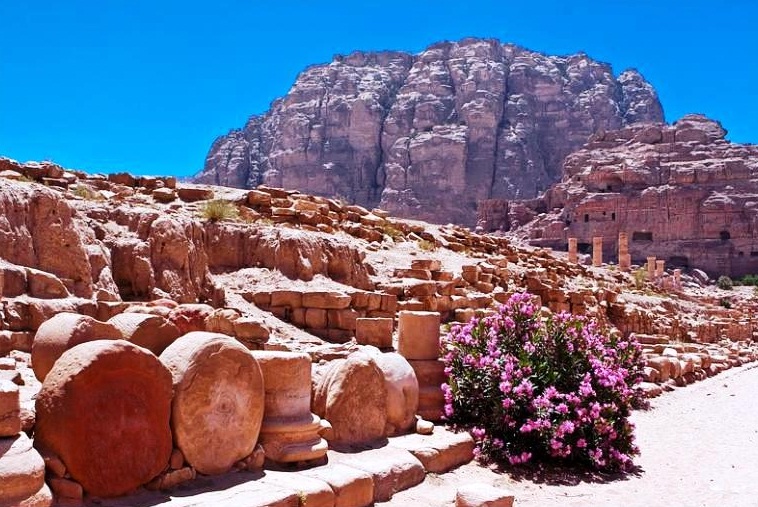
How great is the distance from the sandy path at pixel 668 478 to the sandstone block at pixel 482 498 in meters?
0.40

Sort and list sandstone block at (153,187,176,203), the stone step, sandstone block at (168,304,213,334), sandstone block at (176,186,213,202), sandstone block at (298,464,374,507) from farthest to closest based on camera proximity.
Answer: sandstone block at (176,186,213,202), sandstone block at (153,187,176,203), sandstone block at (168,304,213,334), sandstone block at (298,464,374,507), the stone step

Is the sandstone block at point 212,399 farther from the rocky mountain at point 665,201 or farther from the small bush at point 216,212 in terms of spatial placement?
the rocky mountain at point 665,201

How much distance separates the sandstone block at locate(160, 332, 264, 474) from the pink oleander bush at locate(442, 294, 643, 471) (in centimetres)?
299

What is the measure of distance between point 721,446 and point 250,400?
251 inches

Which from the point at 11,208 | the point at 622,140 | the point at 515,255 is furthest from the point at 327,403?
the point at 622,140

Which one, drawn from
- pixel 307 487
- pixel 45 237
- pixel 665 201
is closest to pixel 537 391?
pixel 307 487

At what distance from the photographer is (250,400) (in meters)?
5.48

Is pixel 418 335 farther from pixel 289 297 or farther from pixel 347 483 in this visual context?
pixel 289 297

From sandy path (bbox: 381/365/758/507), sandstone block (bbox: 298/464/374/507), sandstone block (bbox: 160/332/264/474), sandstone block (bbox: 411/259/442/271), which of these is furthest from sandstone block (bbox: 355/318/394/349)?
sandstone block (bbox: 411/259/442/271)

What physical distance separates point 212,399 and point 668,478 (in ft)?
15.9

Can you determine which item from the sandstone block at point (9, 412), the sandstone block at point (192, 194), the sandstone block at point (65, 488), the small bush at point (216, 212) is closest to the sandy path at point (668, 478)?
the sandstone block at point (65, 488)

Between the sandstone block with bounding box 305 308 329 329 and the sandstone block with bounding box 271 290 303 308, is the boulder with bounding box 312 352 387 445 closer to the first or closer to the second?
the sandstone block with bounding box 305 308 329 329

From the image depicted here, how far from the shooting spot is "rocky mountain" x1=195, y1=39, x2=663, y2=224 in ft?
295

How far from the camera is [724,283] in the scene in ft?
189
